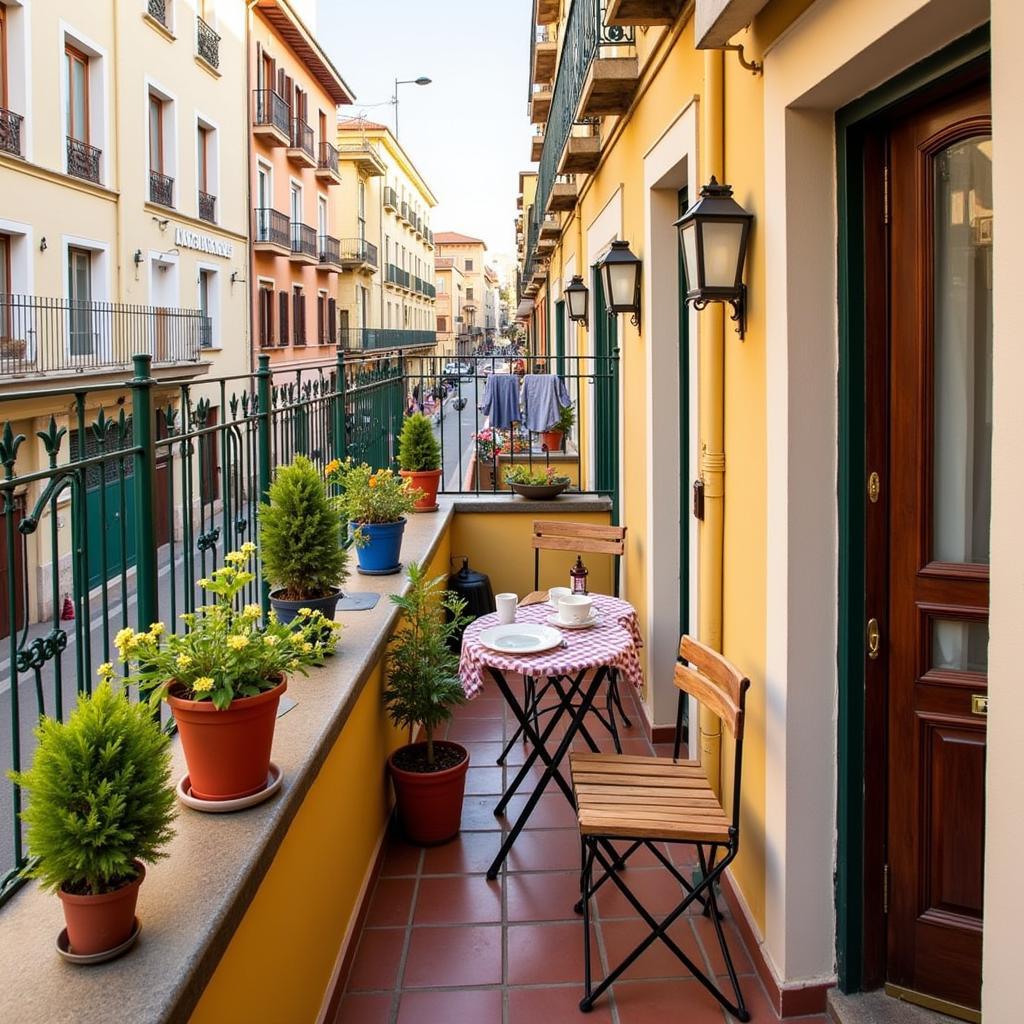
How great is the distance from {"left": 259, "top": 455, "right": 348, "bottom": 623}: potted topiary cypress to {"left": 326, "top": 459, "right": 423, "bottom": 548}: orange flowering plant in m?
1.33

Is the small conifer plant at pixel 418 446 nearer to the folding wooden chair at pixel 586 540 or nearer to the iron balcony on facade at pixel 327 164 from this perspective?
the folding wooden chair at pixel 586 540

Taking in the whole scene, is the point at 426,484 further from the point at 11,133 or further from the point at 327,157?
the point at 327,157

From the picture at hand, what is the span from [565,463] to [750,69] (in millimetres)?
6599

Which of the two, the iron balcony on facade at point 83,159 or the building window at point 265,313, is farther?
the building window at point 265,313

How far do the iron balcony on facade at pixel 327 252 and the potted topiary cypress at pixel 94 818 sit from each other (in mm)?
27722

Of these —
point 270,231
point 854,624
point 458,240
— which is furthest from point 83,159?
point 458,240

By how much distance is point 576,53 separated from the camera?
680cm

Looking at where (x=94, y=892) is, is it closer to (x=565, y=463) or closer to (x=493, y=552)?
(x=493, y=552)

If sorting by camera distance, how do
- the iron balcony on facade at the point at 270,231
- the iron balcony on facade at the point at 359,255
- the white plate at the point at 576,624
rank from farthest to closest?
the iron balcony on facade at the point at 359,255 → the iron balcony on facade at the point at 270,231 → the white plate at the point at 576,624

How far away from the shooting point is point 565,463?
970cm

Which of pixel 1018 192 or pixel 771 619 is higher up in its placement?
pixel 1018 192

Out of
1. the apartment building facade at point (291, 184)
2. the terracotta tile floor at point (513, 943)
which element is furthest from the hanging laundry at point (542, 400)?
the apartment building facade at point (291, 184)

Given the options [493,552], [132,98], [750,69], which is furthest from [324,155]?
[750,69]

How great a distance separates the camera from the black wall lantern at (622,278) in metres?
5.41
